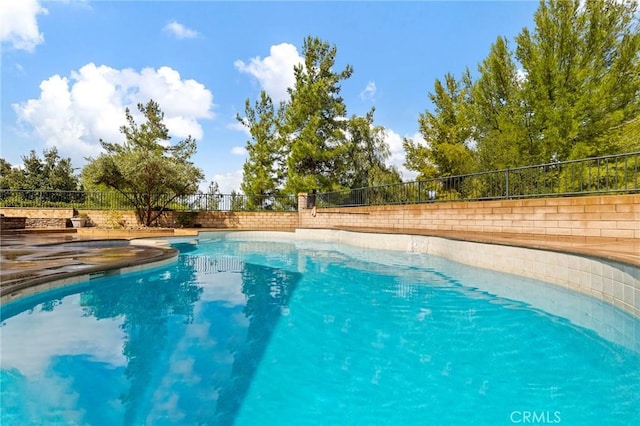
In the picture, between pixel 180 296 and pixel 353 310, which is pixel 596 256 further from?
pixel 180 296

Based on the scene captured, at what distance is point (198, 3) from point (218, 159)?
48.8 feet

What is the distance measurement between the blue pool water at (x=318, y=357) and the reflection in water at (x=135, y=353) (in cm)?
1

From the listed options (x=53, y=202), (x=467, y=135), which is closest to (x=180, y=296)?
(x=53, y=202)

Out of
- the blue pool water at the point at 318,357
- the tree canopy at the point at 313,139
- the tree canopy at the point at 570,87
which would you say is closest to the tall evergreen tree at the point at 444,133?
the tree canopy at the point at 313,139

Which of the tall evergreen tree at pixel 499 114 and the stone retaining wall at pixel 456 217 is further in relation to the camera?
the tall evergreen tree at pixel 499 114

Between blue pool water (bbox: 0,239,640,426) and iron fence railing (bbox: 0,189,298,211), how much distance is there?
14418 mm

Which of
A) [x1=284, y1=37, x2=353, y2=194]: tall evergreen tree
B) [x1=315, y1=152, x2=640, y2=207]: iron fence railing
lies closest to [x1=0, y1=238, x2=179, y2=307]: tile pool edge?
[x1=315, y1=152, x2=640, y2=207]: iron fence railing

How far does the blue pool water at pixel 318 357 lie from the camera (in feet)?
7.18

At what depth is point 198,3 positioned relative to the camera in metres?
12.4

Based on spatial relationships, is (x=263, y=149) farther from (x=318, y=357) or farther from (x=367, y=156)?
(x=318, y=357)

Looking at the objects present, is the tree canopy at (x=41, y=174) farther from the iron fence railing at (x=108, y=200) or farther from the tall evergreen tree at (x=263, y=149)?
the tall evergreen tree at (x=263, y=149)

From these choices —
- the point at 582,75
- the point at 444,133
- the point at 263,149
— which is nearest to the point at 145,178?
the point at 263,149

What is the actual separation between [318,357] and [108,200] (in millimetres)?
19841

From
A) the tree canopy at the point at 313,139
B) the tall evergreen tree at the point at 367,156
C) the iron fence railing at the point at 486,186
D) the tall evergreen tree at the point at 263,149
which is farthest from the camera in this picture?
the tall evergreen tree at the point at 263,149
